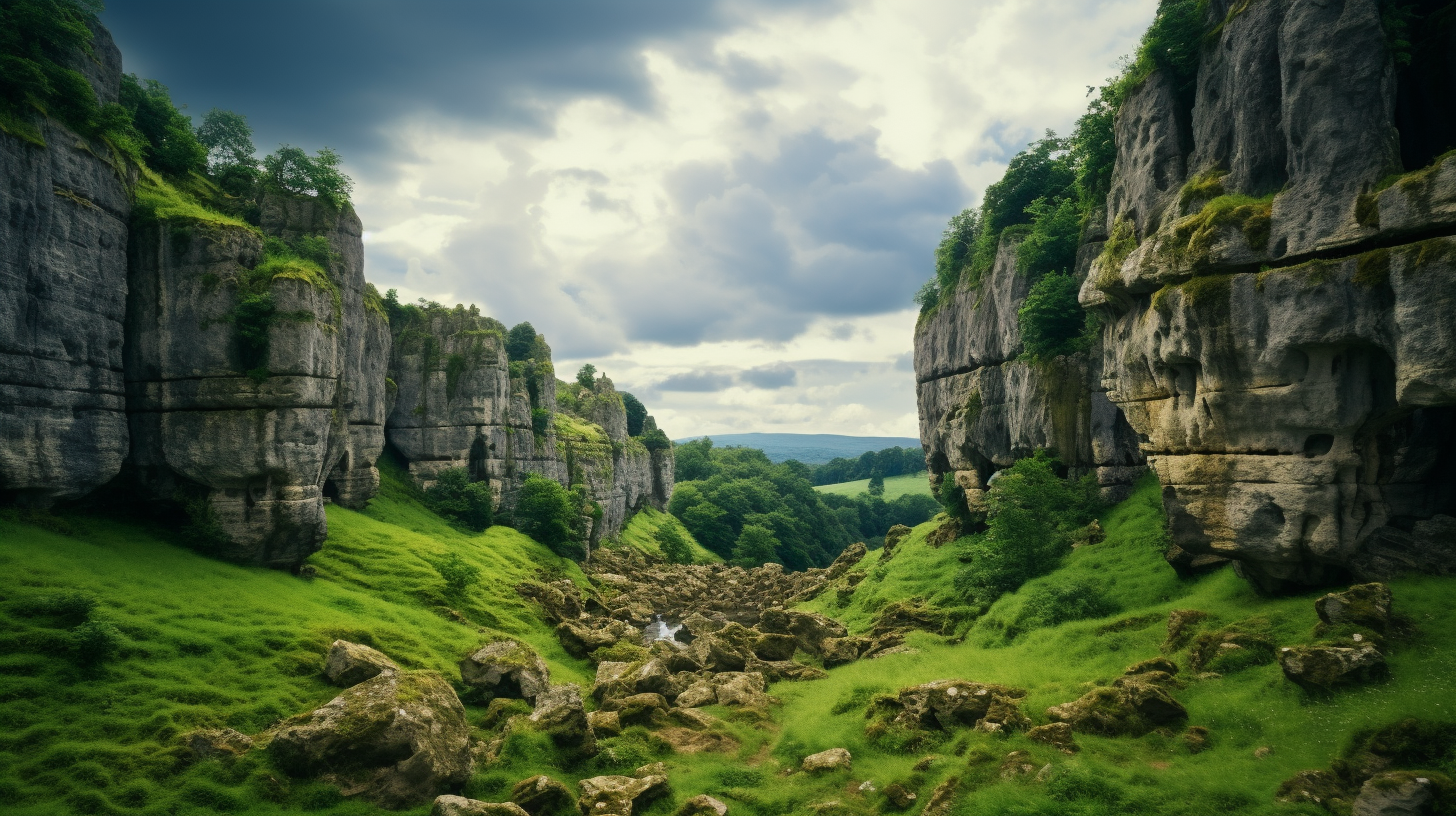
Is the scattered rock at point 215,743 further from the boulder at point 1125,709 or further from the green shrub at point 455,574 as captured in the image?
the boulder at point 1125,709

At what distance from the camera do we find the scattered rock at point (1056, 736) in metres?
18.1

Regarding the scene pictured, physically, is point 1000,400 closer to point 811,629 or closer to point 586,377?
point 811,629

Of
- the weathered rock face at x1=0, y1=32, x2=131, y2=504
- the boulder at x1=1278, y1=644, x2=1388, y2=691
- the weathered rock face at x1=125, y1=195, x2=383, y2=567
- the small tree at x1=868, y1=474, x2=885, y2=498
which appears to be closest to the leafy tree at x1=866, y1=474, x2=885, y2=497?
the small tree at x1=868, y1=474, x2=885, y2=498

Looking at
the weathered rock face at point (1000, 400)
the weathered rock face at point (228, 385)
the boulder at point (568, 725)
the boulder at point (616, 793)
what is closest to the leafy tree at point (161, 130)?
the weathered rock face at point (228, 385)

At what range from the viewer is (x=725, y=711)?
27.9 meters

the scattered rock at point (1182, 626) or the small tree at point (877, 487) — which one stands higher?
the scattered rock at point (1182, 626)

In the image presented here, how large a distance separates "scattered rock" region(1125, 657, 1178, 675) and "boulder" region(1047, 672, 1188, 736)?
0.66m

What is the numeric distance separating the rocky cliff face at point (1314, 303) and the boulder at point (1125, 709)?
21.8 ft

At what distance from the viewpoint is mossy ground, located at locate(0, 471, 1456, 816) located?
51.5 feet

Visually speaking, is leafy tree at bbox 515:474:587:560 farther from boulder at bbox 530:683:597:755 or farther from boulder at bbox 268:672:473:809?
boulder at bbox 268:672:473:809

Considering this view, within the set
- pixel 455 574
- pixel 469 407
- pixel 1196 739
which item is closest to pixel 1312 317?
pixel 1196 739

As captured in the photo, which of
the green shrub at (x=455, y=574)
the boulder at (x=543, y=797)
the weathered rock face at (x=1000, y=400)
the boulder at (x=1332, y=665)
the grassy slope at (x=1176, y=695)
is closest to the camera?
the grassy slope at (x=1176, y=695)

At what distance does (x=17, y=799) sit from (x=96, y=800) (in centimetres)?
148

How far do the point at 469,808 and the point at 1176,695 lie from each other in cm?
2007
